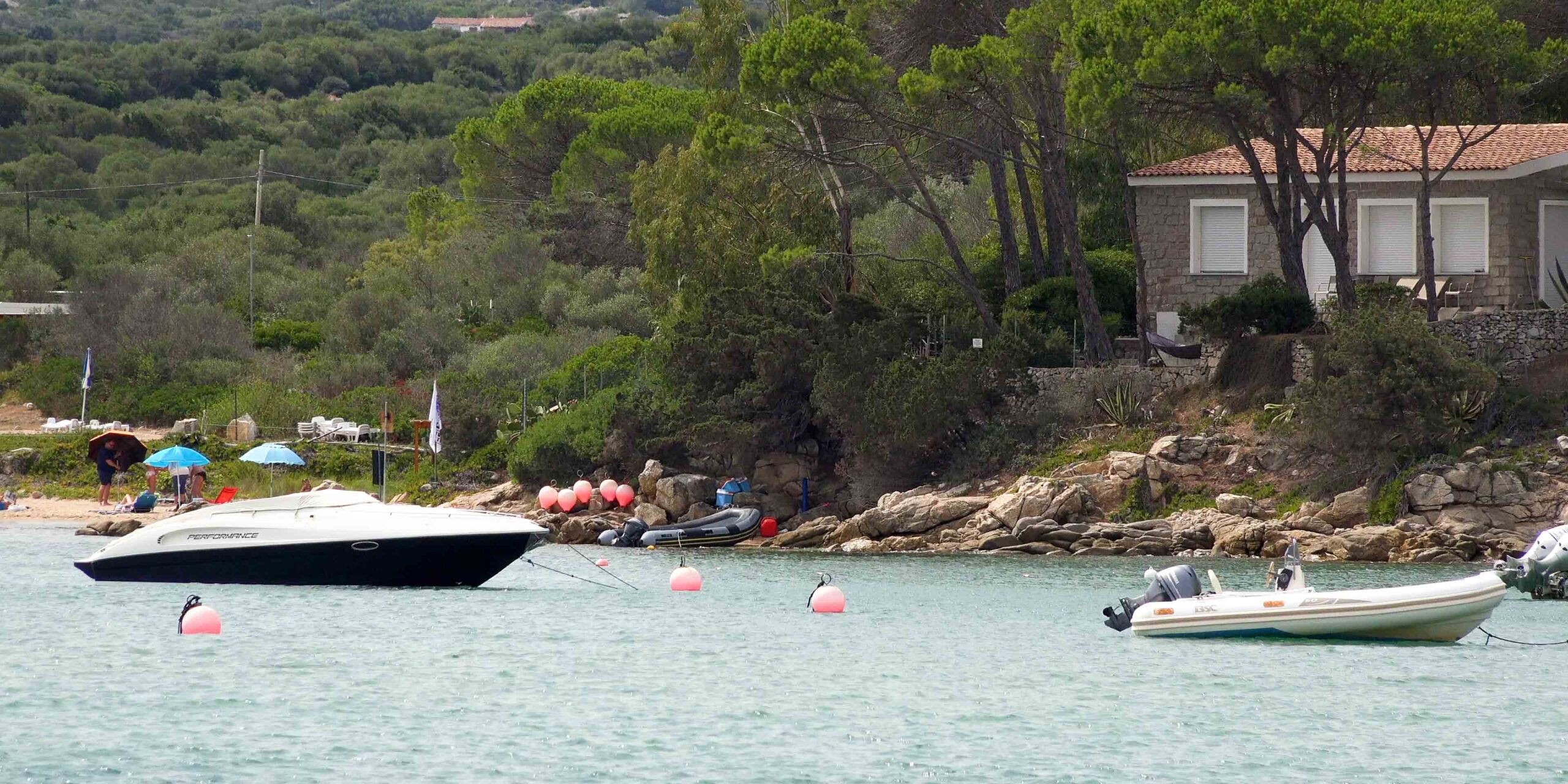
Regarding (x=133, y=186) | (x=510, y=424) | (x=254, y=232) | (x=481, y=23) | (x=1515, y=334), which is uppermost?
(x=481, y=23)

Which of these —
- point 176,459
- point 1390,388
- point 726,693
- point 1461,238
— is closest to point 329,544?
point 726,693

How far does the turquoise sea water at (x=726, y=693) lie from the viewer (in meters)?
17.4

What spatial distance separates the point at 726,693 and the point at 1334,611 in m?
7.50

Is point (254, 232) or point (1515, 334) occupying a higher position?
point (254, 232)

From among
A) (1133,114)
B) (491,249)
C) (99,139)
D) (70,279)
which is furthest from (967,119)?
(99,139)

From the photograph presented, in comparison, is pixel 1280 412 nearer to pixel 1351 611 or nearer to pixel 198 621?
pixel 1351 611

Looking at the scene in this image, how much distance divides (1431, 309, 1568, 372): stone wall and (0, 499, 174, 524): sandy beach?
2871 centimetres

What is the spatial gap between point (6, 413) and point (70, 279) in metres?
12.6

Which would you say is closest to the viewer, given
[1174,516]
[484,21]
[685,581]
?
[685,581]

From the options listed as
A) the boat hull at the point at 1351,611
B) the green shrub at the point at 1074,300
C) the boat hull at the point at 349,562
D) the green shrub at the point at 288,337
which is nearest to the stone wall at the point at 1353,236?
the green shrub at the point at 1074,300

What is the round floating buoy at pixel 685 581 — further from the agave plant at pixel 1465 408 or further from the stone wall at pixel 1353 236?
the stone wall at pixel 1353 236

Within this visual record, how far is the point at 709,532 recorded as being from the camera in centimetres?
4416

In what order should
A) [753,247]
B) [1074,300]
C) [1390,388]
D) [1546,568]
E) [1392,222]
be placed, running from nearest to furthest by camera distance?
[1546,568] → [1390,388] → [1392,222] → [1074,300] → [753,247]

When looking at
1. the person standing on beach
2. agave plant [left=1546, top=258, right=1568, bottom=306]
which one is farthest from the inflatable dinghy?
agave plant [left=1546, top=258, right=1568, bottom=306]
